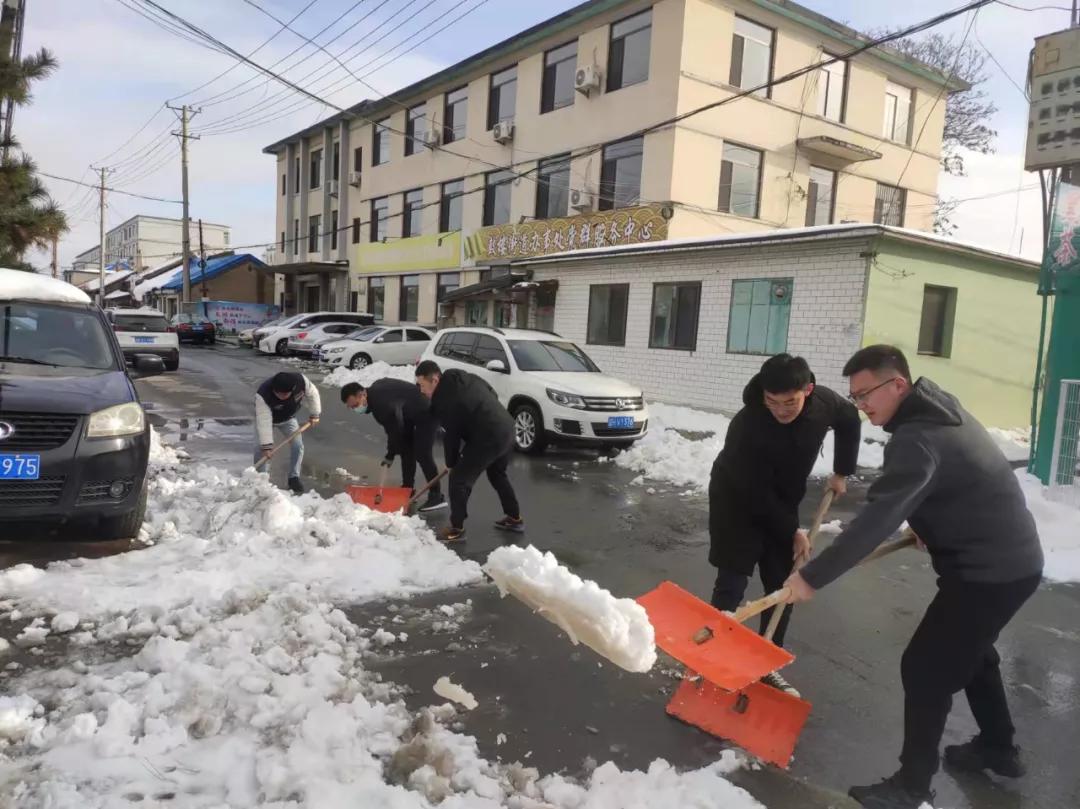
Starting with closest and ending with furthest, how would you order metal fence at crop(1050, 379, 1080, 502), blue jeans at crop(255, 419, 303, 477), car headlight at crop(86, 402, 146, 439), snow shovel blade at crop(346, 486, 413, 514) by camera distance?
car headlight at crop(86, 402, 146, 439)
snow shovel blade at crop(346, 486, 413, 514)
blue jeans at crop(255, 419, 303, 477)
metal fence at crop(1050, 379, 1080, 502)

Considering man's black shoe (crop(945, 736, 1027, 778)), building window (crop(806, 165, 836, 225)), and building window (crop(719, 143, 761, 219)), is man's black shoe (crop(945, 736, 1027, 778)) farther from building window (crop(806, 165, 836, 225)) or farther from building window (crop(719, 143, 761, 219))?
building window (crop(806, 165, 836, 225))

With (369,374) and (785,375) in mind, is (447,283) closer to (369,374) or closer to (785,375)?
(369,374)

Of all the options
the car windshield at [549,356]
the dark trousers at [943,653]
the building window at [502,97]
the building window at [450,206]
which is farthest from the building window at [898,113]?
the dark trousers at [943,653]

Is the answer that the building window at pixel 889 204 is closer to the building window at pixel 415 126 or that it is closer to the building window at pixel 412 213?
the building window at pixel 412 213

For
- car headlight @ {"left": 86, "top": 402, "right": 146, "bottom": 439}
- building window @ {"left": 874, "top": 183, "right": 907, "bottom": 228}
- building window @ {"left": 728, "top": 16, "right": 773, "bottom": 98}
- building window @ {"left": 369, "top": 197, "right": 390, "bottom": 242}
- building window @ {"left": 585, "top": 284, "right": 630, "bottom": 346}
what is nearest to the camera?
car headlight @ {"left": 86, "top": 402, "right": 146, "bottom": 439}

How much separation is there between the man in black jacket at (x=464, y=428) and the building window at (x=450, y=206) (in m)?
21.1

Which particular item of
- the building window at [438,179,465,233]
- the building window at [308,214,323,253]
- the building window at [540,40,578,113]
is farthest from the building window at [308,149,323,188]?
the building window at [540,40,578,113]

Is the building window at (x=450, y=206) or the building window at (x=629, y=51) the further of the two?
the building window at (x=450, y=206)

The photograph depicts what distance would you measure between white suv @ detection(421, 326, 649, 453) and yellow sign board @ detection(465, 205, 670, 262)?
8378 mm

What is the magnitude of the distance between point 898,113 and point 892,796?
25.3 m

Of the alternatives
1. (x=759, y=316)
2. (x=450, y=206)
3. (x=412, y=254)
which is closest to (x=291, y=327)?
(x=412, y=254)

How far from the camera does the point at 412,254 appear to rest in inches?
1104

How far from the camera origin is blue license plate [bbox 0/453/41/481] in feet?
13.4

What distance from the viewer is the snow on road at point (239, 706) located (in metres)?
2.56
